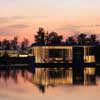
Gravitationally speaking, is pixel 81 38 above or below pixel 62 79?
below

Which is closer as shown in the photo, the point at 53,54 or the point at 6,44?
the point at 53,54

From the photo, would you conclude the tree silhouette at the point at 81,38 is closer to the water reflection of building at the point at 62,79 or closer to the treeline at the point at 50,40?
the treeline at the point at 50,40

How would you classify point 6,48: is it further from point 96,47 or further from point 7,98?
point 7,98

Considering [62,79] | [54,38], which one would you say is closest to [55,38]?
[54,38]

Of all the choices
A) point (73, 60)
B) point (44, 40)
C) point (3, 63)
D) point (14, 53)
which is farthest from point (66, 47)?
point (14, 53)

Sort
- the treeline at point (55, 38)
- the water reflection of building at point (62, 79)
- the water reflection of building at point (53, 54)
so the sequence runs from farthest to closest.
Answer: the treeline at point (55, 38) < the water reflection of building at point (53, 54) < the water reflection of building at point (62, 79)

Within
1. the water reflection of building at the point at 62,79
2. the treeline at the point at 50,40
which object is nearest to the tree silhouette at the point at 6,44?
the treeline at the point at 50,40

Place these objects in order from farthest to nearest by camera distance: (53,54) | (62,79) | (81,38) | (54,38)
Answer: (81,38) → (54,38) → (53,54) → (62,79)

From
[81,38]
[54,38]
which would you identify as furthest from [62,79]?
[81,38]

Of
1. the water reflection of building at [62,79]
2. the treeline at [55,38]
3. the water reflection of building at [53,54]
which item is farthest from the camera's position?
the treeline at [55,38]

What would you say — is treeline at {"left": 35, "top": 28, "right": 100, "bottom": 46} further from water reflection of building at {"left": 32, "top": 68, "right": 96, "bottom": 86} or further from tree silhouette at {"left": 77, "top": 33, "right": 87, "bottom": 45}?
water reflection of building at {"left": 32, "top": 68, "right": 96, "bottom": 86}

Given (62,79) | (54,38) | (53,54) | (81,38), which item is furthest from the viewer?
(81,38)

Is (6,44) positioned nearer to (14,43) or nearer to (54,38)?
(14,43)

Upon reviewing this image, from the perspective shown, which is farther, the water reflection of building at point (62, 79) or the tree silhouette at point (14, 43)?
the tree silhouette at point (14, 43)
